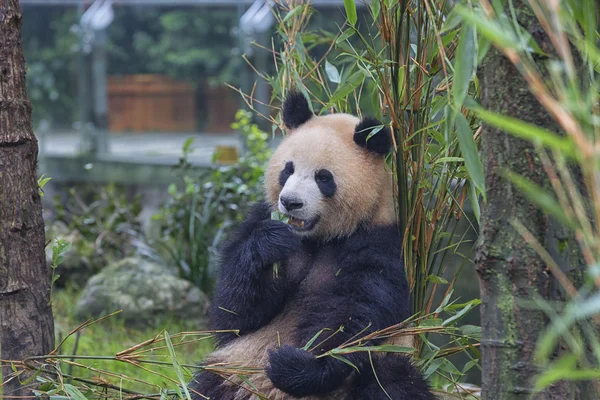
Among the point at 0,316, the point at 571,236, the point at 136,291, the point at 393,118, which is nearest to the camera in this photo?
the point at 571,236

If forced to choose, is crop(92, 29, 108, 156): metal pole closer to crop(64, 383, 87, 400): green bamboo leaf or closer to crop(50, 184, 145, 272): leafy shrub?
crop(50, 184, 145, 272): leafy shrub

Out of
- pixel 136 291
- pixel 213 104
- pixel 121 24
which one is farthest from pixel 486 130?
pixel 121 24

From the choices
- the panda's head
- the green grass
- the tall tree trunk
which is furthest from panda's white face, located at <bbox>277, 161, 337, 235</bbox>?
the green grass

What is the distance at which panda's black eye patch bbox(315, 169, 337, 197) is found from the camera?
2.89 m

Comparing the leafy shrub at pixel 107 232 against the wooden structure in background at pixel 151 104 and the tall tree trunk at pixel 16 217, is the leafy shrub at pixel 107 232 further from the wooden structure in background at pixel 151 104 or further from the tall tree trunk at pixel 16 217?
the tall tree trunk at pixel 16 217

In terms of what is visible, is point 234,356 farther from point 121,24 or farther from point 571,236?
point 121,24

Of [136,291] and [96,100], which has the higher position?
[96,100]

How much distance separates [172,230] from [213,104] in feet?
17.6

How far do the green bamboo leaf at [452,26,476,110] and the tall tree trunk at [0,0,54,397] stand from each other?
151 centimetres

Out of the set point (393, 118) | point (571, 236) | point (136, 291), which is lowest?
point (136, 291)

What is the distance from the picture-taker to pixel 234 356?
285 cm

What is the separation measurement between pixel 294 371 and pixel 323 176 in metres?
0.75

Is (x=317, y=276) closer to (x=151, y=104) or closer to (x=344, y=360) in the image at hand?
(x=344, y=360)

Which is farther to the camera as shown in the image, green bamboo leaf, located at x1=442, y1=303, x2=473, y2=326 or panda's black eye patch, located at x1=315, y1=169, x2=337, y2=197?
panda's black eye patch, located at x1=315, y1=169, x2=337, y2=197
